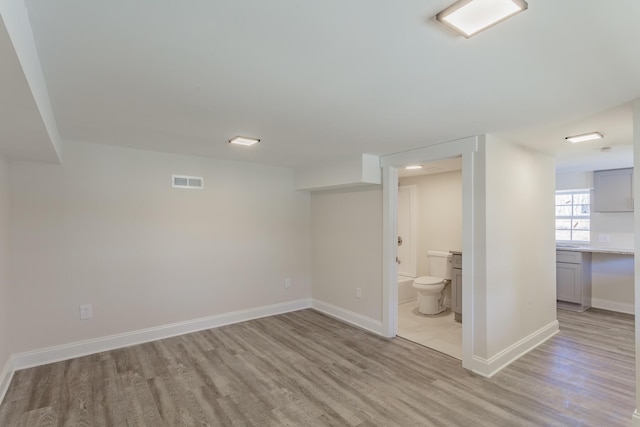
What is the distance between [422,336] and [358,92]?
2986mm

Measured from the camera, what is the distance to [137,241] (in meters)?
3.55

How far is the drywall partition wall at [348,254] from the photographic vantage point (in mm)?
3969

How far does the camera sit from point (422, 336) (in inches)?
147

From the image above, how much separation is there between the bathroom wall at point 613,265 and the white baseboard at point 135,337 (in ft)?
15.3

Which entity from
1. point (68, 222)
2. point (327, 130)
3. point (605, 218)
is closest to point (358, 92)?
point (327, 130)

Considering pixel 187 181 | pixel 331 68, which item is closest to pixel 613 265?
pixel 331 68

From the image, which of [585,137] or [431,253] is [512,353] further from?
[585,137]

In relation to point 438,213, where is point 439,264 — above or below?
below

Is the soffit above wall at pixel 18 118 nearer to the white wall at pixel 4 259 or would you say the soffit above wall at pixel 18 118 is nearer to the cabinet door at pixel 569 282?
the white wall at pixel 4 259

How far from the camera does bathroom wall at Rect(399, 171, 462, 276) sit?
493cm

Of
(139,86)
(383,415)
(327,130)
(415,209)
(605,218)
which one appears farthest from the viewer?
(415,209)

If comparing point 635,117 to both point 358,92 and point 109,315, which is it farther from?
point 109,315

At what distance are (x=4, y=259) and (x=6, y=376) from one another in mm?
976

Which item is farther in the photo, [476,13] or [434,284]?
[434,284]
